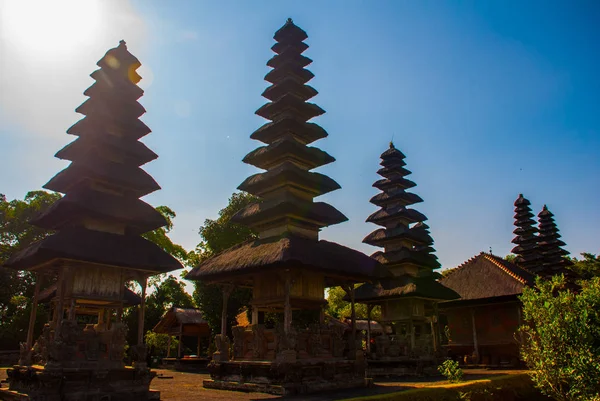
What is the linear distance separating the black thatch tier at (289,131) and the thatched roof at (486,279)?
15125mm

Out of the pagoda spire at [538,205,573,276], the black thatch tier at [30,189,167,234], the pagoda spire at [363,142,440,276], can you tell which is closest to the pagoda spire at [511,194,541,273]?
the pagoda spire at [538,205,573,276]

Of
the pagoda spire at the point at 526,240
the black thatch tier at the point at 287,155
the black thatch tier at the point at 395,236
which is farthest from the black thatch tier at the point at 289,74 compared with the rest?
the pagoda spire at the point at 526,240

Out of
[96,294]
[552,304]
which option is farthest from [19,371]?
[552,304]

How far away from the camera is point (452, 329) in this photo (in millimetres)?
31562

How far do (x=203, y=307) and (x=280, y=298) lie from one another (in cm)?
1531

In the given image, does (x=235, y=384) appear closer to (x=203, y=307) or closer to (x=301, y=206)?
(x=301, y=206)

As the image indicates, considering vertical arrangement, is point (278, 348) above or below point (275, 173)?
below

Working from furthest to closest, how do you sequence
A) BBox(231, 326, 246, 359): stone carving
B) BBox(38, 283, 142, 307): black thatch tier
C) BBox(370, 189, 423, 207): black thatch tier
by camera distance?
BBox(370, 189, 423, 207): black thatch tier < BBox(38, 283, 142, 307): black thatch tier < BBox(231, 326, 246, 359): stone carving

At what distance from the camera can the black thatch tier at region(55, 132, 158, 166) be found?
54.7 feet

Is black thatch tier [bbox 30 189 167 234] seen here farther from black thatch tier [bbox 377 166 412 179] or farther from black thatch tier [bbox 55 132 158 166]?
black thatch tier [bbox 377 166 412 179]

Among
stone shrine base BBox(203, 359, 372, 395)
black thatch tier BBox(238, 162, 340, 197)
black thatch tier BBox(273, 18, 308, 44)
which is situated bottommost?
stone shrine base BBox(203, 359, 372, 395)

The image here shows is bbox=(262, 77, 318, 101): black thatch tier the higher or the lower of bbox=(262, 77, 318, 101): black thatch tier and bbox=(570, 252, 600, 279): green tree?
the higher

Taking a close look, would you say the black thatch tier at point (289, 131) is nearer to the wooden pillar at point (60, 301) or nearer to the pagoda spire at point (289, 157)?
the pagoda spire at point (289, 157)

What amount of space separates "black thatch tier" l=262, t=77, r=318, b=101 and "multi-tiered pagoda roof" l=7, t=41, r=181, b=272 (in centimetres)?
611
